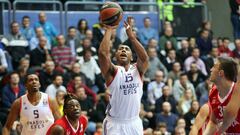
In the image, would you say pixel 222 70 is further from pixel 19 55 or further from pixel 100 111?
pixel 19 55

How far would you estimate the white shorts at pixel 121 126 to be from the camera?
12062mm

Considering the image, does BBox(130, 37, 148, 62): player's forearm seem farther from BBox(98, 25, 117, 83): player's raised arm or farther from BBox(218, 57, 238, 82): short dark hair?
BBox(218, 57, 238, 82): short dark hair

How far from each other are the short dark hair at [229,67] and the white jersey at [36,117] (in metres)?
4.04

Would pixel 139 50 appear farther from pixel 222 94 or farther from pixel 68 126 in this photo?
pixel 222 94

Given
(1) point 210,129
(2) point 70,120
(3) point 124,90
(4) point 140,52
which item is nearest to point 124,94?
(3) point 124,90

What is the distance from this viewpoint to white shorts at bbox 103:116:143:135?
12062mm

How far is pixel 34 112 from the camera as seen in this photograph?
13.1m

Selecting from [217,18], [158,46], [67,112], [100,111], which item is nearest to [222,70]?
[67,112]

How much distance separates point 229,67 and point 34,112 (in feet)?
14.0

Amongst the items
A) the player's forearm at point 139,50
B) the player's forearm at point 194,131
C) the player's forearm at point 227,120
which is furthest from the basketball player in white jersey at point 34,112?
the player's forearm at point 227,120

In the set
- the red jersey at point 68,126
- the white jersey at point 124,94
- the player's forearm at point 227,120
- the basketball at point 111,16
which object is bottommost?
the red jersey at point 68,126

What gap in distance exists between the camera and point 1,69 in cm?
1852

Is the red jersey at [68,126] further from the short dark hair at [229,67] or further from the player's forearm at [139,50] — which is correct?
the short dark hair at [229,67]

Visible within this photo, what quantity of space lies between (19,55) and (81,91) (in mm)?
2041
